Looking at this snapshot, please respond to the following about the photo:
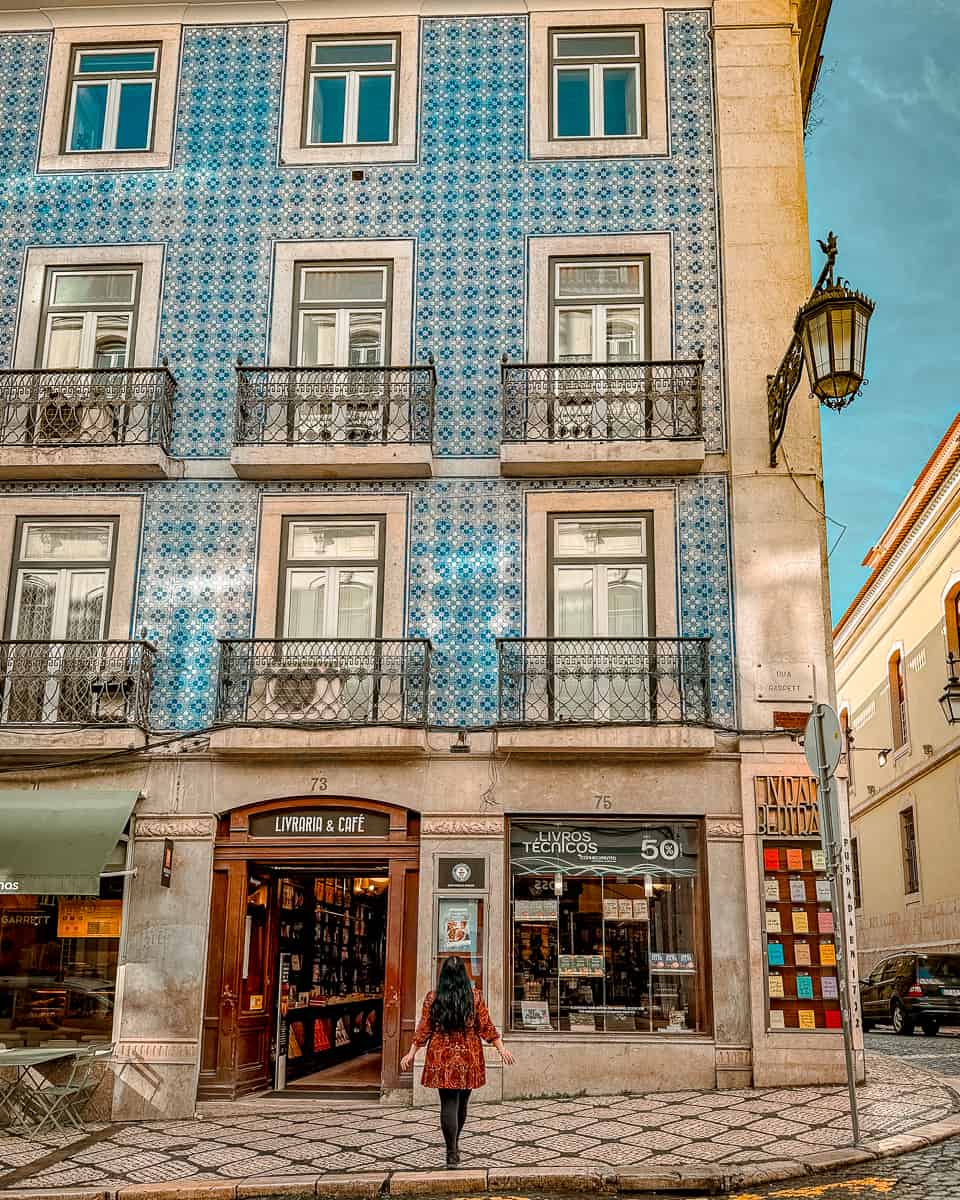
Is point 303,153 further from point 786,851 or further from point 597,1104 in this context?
point 597,1104

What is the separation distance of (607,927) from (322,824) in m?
2.97

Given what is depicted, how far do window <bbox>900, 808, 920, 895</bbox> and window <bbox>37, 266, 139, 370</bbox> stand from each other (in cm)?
2126

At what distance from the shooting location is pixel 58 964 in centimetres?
1267

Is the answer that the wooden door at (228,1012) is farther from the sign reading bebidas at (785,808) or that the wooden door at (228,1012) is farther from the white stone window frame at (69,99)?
the white stone window frame at (69,99)

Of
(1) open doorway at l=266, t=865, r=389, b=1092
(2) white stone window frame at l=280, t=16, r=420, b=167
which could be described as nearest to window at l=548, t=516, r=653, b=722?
(1) open doorway at l=266, t=865, r=389, b=1092

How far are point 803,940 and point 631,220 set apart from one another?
309 inches

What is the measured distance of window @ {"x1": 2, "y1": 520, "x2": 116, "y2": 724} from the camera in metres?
13.1

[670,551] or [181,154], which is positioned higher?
[181,154]

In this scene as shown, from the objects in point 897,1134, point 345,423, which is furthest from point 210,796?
point 897,1134

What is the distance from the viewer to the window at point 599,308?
46.1 ft

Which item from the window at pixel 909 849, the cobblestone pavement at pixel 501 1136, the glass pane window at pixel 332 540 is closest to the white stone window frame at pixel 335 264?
the glass pane window at pixel 332 540

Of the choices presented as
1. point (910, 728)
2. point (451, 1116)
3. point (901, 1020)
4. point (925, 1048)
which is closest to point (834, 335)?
point (451, 1116)

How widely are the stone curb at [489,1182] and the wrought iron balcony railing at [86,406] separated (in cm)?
759

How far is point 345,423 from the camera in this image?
13.7m
